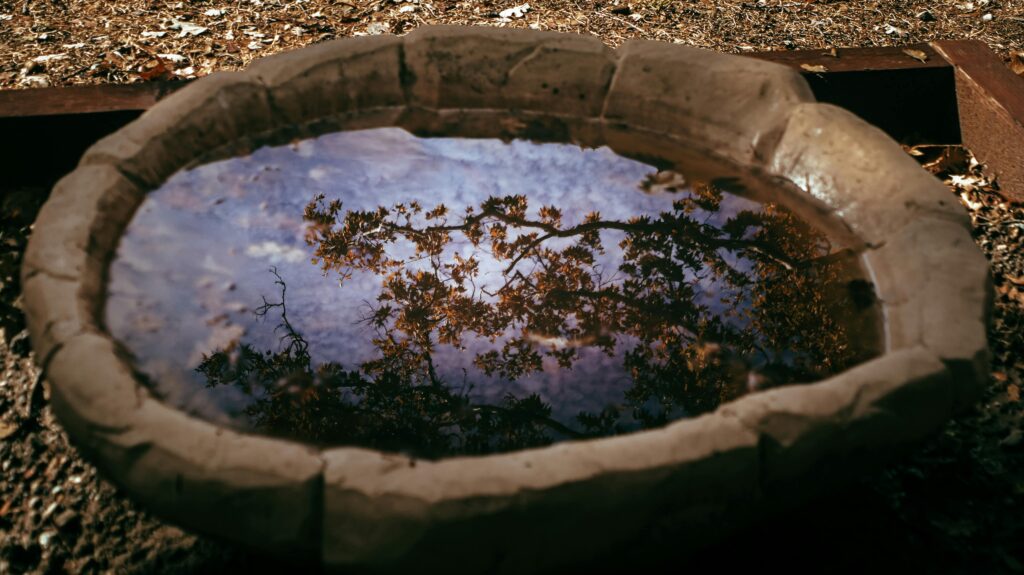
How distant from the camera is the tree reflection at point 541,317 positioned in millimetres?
1883

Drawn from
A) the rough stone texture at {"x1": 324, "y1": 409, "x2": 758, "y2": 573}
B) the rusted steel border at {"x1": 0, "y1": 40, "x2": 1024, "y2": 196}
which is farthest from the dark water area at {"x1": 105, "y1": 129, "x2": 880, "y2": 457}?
the rusted steel border at {"x1": 0, "y1": 40, "x2": 1024, "y2": 196}

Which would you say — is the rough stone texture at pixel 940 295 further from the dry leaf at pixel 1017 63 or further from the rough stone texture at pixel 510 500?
the dry leaf at pixel 1017 63

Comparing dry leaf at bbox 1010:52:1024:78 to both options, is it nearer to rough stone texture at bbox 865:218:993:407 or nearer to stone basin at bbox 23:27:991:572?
stone basin at bbox 23:27:991:572

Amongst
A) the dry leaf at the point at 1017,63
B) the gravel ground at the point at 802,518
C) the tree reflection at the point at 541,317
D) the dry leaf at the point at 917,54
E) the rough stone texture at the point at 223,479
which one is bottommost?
the gravel ground at the point at 802,518

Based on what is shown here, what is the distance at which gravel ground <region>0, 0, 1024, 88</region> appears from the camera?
385 cm

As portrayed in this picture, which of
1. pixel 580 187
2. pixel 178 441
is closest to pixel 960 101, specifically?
pixel 580 187

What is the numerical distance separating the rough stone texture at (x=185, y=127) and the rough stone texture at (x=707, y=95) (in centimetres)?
108

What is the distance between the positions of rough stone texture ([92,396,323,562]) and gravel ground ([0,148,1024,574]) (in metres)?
0.66

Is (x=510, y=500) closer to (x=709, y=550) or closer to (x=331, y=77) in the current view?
(x=709, y=550)

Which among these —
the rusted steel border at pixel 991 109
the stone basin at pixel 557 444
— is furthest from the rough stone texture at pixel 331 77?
the rusted steel border at pixel 991 109

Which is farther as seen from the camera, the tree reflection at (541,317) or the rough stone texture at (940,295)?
the tree reflection at (541,317)

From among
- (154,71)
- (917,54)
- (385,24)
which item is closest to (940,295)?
(917,54)

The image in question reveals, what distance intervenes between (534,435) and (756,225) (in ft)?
3.21

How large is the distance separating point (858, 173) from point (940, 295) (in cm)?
55
